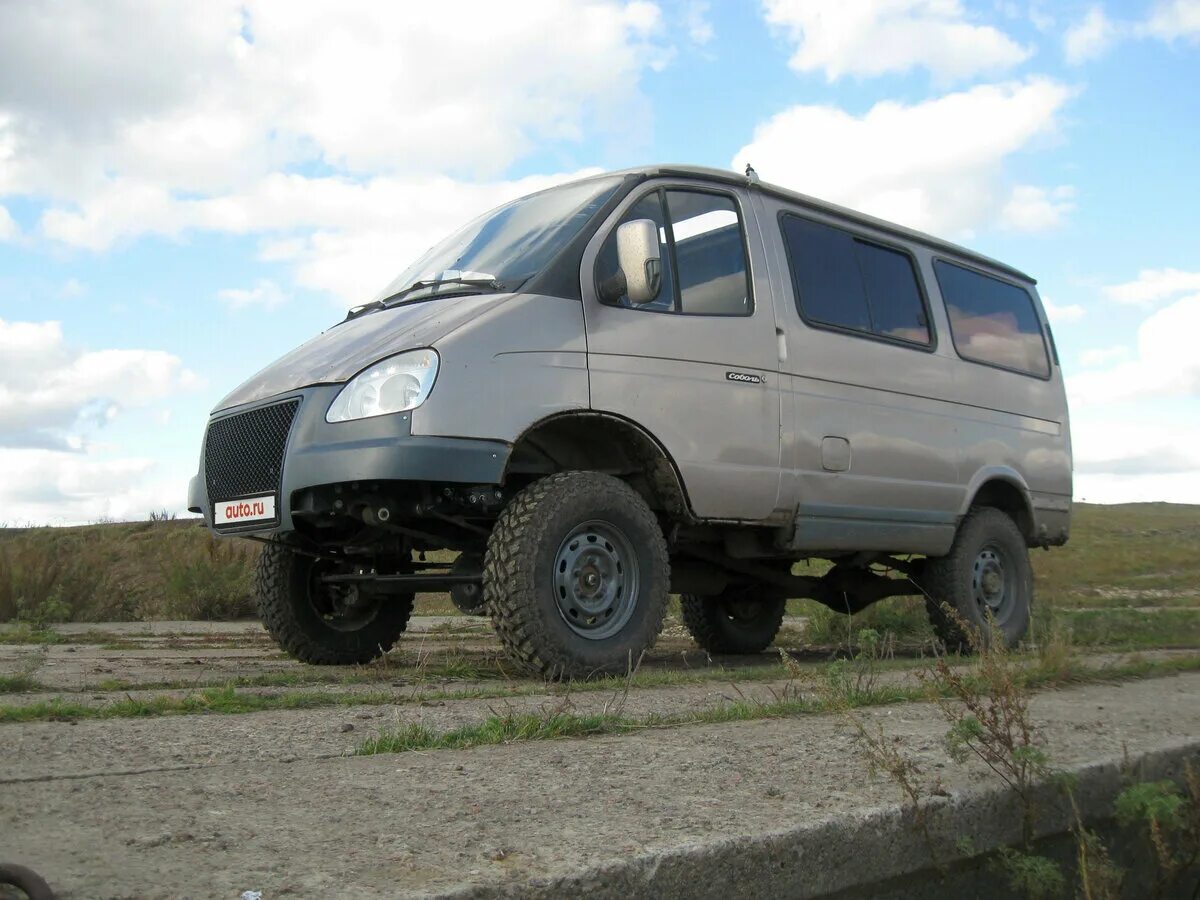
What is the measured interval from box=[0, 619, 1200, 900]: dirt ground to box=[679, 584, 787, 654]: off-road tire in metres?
3.96

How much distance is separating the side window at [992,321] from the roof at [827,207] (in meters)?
0.12

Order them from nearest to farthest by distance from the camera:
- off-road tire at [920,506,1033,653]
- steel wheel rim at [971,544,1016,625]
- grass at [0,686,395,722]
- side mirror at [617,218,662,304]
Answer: grass at [0,686,395,722] → side mirror at [617,218,662,304] → off-road tire at [920,506,1033,653] → steel wheel rim at [971,544,1016,625]

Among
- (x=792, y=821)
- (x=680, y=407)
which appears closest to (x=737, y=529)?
(x=680, y=407)

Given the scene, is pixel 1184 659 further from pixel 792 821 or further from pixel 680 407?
pixel 792 821

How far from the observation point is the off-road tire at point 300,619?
19.8ft

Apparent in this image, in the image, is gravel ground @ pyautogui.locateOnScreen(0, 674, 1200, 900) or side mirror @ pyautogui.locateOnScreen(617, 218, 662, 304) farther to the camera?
side mirror @ pyautogui.locateOnScreen(617, 218, 662, 304)

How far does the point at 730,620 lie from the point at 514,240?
12.0ft

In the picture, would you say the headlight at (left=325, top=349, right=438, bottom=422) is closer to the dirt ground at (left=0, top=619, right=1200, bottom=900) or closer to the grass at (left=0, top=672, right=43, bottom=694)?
the dirt ground at (left=0, top=619, right=1200, bottom=900)

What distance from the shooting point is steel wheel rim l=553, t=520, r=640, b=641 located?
484 centimetres

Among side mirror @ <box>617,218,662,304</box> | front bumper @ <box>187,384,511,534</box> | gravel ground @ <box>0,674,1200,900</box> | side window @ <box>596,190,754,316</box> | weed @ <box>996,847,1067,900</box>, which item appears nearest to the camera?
gravel ground @ <box>0,674,1200,900</box>

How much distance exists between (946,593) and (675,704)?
12.7ft

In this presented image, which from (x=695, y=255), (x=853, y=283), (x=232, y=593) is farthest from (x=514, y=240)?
(x=232, y=593)

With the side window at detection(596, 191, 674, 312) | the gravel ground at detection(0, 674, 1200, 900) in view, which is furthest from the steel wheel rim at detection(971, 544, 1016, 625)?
the gravel ground at detection(0, 674, 1200, 900)

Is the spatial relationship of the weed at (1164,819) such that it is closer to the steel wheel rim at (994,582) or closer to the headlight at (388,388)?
the headlight at (388,388)
